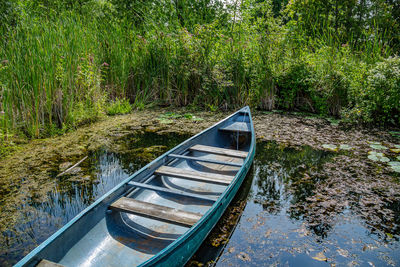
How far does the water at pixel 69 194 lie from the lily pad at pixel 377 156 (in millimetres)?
2661

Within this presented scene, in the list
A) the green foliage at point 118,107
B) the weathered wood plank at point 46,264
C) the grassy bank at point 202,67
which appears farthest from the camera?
the green foliage at point 118,107

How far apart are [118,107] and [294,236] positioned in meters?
4.60

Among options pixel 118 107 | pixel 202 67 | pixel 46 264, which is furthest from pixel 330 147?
pixel 118 107

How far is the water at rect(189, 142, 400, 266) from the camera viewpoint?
1901mm

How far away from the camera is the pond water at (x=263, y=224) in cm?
192

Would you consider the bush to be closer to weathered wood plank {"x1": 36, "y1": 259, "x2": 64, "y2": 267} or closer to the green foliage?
the green foliage

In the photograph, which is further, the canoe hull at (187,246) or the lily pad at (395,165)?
the lily pad at (395,165)

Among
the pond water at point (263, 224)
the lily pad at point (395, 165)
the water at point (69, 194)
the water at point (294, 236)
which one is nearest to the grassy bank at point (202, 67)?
the water at point (69, 194)

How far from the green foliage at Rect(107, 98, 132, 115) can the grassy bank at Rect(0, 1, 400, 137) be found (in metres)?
0.16

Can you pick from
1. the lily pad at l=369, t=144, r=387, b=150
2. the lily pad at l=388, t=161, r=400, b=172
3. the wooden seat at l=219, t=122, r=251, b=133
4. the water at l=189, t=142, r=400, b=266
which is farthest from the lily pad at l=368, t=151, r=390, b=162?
the wooden seat at l=219, t=122, r=251, b=133

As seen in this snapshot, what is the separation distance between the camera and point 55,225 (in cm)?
220

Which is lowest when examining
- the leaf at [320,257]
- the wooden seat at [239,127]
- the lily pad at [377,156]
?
the leaf at [320,257]

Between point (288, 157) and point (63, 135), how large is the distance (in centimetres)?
332

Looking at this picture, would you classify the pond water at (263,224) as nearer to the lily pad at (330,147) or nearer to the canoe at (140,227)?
the canoe at (140,227)
